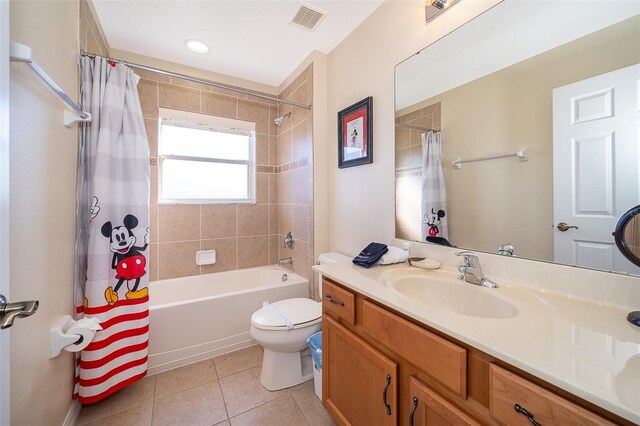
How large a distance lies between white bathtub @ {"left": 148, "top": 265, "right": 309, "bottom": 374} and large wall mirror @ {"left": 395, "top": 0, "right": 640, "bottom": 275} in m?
1.51

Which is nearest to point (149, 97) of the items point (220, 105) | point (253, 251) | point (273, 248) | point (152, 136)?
point (152, 136)

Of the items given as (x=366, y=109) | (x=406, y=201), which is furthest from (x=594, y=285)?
(x=366, y=109)

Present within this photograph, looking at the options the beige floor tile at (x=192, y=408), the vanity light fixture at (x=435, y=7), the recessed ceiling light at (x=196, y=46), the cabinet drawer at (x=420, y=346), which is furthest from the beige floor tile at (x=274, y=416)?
the recessed ceiling light at (x=196, y=46)

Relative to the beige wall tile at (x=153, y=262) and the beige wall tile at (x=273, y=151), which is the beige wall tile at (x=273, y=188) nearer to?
the beige wall tile at (x=273, y=151)

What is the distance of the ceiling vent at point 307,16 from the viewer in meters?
1.67

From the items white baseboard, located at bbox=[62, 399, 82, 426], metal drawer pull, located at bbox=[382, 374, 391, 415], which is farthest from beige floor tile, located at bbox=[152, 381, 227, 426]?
metal drawer pull, located at bbox=[382, 374, 391, 415]

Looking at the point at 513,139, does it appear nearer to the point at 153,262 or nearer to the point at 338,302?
the point at 338,302

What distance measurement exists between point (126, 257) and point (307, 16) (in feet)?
6.58

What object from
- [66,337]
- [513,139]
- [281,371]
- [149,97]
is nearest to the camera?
[513,139]

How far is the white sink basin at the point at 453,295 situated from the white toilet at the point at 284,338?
1.46 feet

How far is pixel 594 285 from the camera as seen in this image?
2.72 feet

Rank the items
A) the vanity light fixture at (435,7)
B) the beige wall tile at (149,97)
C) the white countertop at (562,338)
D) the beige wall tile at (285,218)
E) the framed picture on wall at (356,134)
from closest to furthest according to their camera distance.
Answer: the white countertop at (562,338)
the vanity light fixture at (435,7)
the framed picture on wall at (356,134)
the beige wall tile at (149,97)
the beige wall tile at (285,218)

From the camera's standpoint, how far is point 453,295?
3.53 ft

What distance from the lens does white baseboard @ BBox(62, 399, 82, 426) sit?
4.30ft
